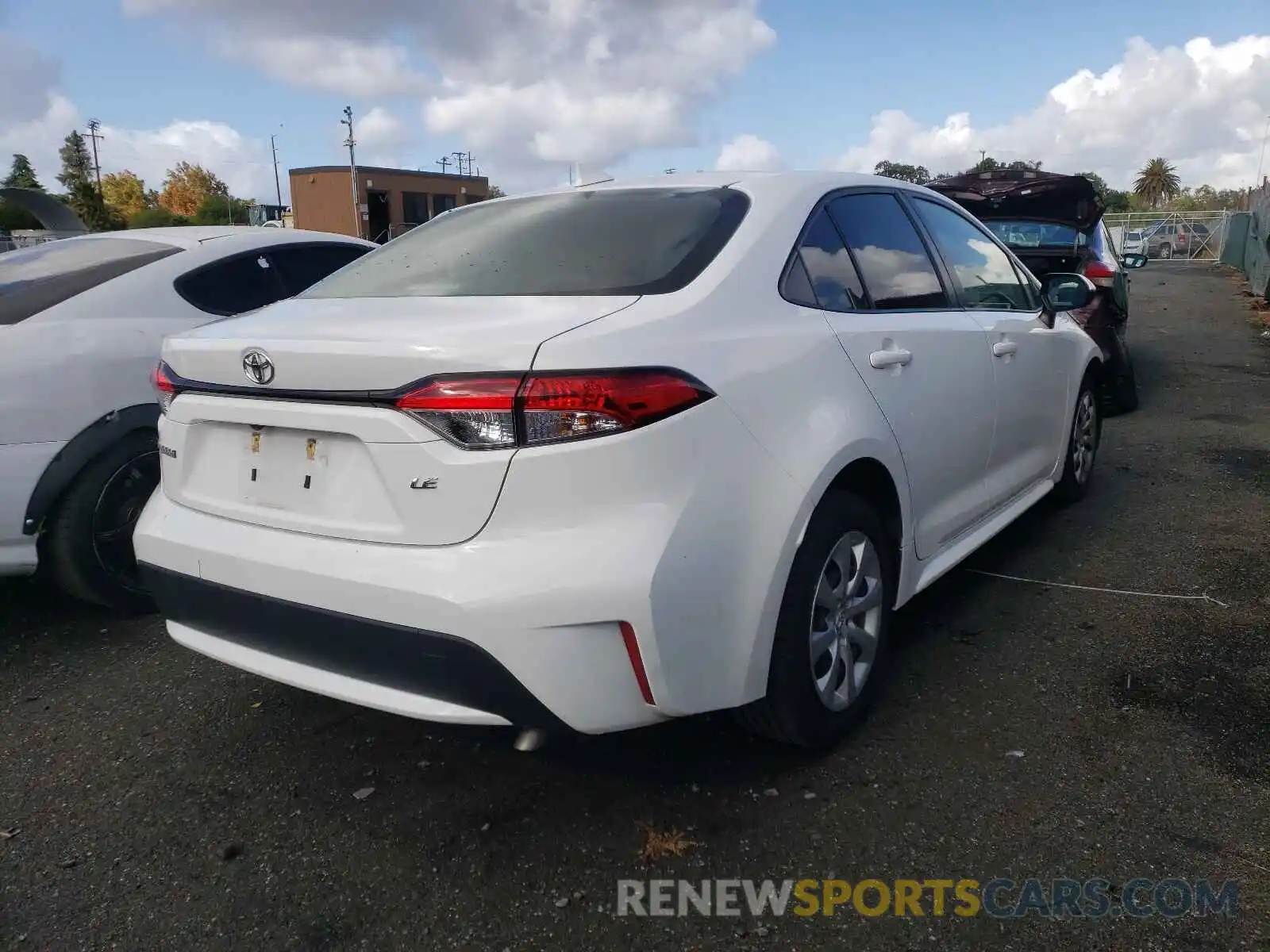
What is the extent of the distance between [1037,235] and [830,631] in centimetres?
619

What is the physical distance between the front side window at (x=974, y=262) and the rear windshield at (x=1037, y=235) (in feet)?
12.7

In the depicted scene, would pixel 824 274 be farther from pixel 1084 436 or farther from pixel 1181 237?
pixel 1181 237

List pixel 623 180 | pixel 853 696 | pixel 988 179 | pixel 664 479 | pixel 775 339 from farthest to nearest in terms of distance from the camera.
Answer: pixel 988 179, pixel 623 180, pixel 853 696, pixel 775 339, pixel 664 479

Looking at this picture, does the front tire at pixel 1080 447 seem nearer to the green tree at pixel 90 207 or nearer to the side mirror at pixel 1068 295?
the side mirror at pixel 1068 295

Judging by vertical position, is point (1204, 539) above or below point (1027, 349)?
below

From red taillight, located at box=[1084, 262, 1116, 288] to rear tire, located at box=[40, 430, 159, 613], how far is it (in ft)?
21.1

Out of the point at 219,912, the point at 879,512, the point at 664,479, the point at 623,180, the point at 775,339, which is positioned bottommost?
the point at 219,912

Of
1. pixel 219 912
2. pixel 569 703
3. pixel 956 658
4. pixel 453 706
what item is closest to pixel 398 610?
pixel 453 706

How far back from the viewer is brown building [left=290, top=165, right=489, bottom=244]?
48.2 meters

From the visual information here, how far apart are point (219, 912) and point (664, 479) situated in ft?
4.61

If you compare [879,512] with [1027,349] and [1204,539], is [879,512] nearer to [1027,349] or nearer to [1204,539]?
[1027,349]

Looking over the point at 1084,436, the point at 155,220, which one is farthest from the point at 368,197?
the point at 1084,436

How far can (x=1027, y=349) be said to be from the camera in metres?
4.00

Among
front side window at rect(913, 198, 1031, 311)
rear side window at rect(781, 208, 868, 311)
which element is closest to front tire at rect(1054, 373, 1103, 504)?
front side window at rect(913, 198, 1031, 311)
